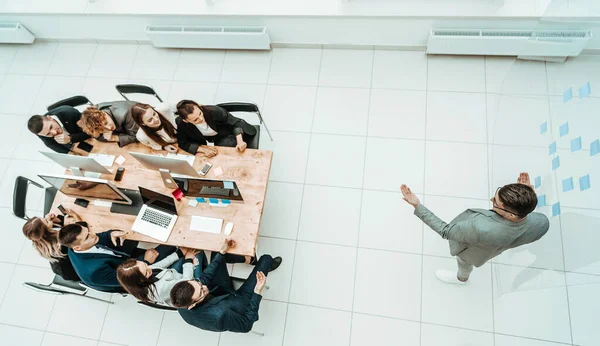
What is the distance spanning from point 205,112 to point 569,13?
331 cm

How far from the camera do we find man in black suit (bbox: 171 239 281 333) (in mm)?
2561

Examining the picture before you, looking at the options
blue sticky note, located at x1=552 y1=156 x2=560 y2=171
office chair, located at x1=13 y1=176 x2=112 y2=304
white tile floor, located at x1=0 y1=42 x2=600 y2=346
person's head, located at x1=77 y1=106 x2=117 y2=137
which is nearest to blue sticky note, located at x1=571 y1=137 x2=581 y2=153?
white tile floor, located at x1=0 y1=42 x2=600 y2=346

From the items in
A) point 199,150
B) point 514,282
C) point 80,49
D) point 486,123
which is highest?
point 80,49

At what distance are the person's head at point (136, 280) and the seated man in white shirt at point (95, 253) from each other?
1.37ft

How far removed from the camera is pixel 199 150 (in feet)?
11.3

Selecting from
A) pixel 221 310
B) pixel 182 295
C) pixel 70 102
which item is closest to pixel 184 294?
pixel 182 295

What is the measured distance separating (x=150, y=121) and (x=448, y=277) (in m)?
2.78

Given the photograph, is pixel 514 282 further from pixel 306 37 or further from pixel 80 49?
pixel 80 49

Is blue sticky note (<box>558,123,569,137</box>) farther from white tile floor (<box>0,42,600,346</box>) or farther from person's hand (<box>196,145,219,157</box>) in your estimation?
person's hand (<box>196,145,219,157</box>)

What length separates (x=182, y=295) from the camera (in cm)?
251

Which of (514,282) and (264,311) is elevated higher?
(514,282)

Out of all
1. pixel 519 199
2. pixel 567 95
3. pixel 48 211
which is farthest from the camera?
pixel 48 211

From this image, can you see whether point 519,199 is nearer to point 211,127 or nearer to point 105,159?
point 211,127

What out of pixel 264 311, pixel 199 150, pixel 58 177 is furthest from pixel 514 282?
pixel 58 177
